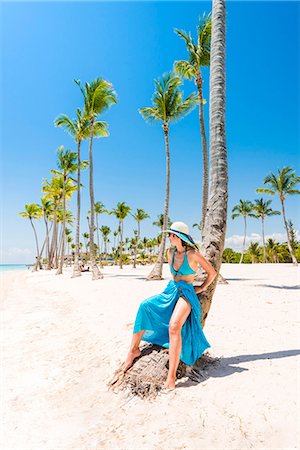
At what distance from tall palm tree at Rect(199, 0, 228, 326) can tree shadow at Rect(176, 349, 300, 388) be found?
62 centimetres

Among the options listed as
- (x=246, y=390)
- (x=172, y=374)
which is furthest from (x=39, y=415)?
(x=246, y=390)

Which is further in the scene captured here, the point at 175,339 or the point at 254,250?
the point at 254,250

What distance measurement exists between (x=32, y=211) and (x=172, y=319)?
51.7m

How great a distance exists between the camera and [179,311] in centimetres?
341

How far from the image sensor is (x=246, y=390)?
3230 millimetres

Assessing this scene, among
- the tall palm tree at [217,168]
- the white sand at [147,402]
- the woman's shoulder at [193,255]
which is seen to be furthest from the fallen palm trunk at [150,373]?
the woman's shoulder at [193,255]

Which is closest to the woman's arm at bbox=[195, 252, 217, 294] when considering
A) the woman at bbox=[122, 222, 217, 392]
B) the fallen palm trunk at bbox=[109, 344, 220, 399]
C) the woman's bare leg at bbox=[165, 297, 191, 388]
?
the woman at bbox=[122, 222, 217, 392]

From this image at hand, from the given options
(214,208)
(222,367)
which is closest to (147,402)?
(222,367)

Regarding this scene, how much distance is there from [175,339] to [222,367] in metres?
1.06

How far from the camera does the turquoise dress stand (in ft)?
11.7

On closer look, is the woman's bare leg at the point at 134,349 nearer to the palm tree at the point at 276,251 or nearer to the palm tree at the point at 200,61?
the palm tree at the point at 200,61

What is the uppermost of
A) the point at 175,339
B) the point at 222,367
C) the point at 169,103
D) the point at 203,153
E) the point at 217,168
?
the point at 169,103

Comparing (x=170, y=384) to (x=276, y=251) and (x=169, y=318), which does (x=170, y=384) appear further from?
(x=276, y=251)

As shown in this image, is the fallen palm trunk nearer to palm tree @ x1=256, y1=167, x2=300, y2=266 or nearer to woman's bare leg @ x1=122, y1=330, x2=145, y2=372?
woman's bare leg @ x1=122, y1=330, x2=145, y2=372
